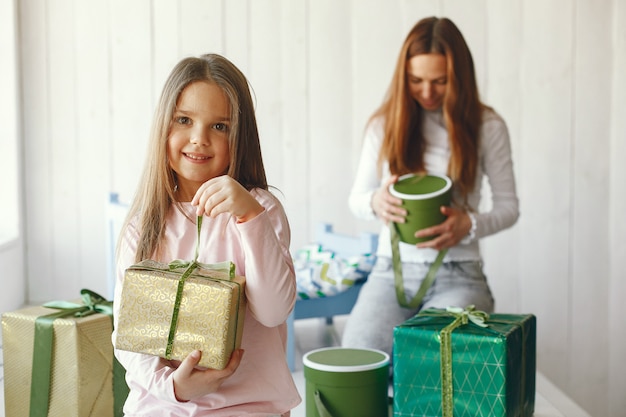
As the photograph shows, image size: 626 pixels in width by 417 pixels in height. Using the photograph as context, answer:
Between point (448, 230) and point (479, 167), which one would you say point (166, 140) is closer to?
point (448, 230)

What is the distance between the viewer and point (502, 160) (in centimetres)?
202

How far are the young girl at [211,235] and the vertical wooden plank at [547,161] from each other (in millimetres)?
1534

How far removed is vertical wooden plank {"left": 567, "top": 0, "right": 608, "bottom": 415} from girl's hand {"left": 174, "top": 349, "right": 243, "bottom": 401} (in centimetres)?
178

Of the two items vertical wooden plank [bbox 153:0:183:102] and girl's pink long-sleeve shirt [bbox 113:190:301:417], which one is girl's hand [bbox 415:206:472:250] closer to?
girl's pink long-sleeve shirt [bbox 113:190:301:417]

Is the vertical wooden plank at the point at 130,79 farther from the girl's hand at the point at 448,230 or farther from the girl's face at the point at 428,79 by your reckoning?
the girl's hand at the point at 448,230

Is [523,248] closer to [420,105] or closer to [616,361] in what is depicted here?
[616,361]

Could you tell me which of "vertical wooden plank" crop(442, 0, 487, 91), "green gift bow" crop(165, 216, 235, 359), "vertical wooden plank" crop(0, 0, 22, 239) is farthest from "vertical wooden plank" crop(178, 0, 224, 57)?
"green gift bow" crop(165, 216, 235, 359)

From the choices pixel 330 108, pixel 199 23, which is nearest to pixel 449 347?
pixel 330 108

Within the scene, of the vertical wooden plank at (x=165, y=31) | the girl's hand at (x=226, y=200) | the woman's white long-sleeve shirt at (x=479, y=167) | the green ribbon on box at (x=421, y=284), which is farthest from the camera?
the vertical wooden plank at (x=165, y=31)

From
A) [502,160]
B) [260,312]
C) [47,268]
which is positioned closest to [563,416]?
[502,160]

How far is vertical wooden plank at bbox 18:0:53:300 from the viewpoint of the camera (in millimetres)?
2555

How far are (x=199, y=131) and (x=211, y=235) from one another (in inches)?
6.1

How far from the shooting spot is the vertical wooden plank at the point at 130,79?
8.43 feet

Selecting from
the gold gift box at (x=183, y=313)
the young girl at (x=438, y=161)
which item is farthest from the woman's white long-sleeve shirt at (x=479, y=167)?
the gold gift box at (x=183, y=313)
